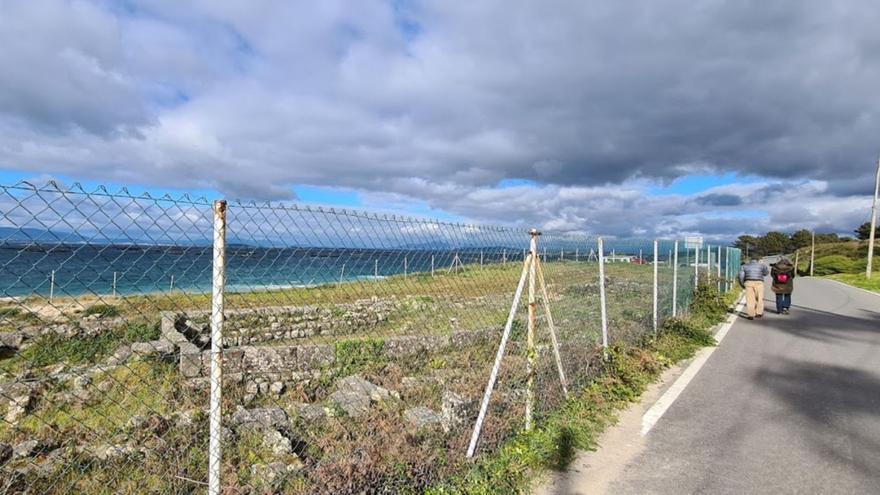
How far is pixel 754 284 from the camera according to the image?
43.1 ft

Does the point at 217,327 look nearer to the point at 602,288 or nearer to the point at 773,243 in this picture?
the point at 602,288

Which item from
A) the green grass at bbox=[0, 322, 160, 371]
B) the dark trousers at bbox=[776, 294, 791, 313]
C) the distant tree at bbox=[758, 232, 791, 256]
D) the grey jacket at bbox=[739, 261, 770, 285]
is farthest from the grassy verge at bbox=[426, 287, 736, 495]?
the distant tree at bbox=[758, 232, 791, 256]

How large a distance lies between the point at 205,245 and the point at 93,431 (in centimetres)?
492

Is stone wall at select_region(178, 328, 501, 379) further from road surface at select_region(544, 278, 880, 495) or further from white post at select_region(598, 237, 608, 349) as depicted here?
road surface at select_region(544, 278, 880, 495)

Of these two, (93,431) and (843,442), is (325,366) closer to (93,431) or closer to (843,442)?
(93,431)

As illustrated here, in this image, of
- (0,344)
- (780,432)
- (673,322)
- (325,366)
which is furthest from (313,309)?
A: (780,432)

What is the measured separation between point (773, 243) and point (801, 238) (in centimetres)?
525

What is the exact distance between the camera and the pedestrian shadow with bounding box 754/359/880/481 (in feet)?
16.0

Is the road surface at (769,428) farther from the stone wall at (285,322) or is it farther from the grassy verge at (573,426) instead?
the stone wall at (285,322)

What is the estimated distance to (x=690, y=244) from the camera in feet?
44.2

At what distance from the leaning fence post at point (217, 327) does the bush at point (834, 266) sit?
186ft

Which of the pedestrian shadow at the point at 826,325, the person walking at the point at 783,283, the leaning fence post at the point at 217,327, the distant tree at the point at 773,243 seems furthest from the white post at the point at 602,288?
the distant tree at the point at 773,243

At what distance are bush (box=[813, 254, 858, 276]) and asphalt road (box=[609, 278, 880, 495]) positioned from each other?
152 ft

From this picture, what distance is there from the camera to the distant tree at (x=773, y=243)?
89125 mm
